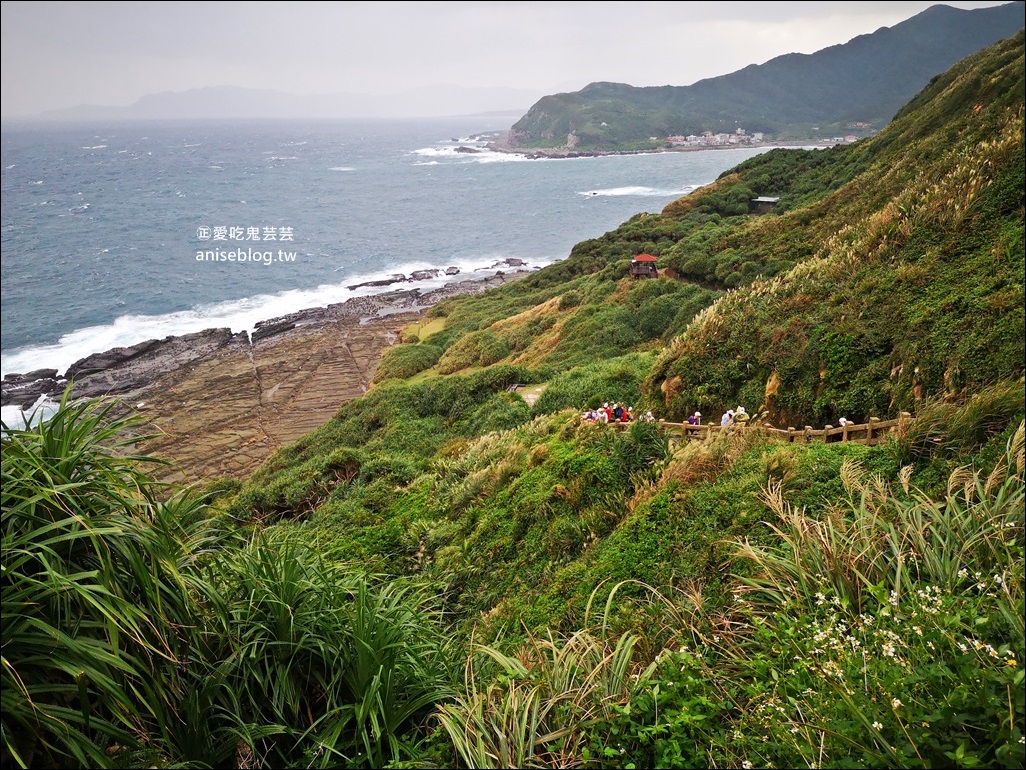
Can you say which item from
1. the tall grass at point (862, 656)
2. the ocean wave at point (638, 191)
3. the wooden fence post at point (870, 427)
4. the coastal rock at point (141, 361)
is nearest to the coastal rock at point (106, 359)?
the coastal rock at point (141, 361)

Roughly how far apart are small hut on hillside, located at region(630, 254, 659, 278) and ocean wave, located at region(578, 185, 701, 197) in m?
58.4

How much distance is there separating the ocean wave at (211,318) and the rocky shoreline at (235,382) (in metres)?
2.25

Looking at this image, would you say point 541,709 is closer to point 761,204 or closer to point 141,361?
point 141,361

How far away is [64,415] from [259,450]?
Result: 2378 cm

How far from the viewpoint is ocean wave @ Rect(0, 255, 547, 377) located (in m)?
36.1

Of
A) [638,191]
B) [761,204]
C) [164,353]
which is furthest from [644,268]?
[638,191]

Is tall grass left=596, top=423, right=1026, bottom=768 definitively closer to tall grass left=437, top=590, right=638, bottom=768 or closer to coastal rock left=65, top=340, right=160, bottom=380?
tall grass left=437, top=590, right=638, bottom=768

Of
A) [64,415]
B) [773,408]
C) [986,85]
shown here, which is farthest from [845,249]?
[986,85]

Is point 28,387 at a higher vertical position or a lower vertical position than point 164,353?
lower

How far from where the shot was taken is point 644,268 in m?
28.3

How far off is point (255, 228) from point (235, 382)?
1799 inches

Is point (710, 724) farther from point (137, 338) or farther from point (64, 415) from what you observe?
point (137, 338)

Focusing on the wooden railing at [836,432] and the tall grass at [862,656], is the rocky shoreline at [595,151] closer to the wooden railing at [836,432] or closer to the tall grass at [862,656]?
the wooden railing at [836,432]

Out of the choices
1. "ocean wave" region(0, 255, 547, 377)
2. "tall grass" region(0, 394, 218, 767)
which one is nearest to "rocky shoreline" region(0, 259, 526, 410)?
"ocean wave" region(0, 255, 547, 377)
